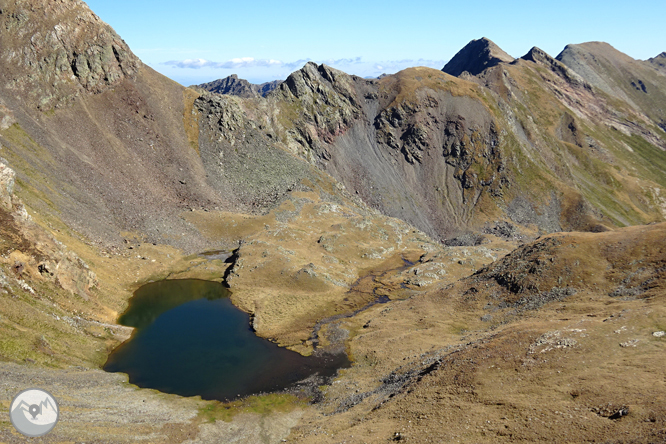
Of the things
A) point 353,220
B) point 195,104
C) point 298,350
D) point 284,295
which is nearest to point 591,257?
point 298,350

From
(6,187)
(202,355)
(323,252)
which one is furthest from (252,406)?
(323,252)

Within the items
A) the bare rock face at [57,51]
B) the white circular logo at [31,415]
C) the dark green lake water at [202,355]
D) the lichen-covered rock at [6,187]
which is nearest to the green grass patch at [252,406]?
the dark green lake water at [202,355]

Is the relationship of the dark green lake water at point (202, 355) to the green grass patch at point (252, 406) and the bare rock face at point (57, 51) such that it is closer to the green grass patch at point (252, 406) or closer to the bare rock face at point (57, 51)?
the green grass patch at point (252, 406)

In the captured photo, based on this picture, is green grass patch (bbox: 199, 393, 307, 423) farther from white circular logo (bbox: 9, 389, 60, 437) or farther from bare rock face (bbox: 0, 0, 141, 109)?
bare rock face (bbox: 0, 0, 141, 109)

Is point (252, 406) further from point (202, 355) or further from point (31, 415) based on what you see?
point (31, 415)

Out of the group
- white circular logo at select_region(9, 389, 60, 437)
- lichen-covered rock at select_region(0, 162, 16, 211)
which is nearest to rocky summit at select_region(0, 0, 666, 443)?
lichen-covered rock at select_region(0, 162, 16, 211)

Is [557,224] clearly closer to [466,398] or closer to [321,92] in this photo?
[321,92]
